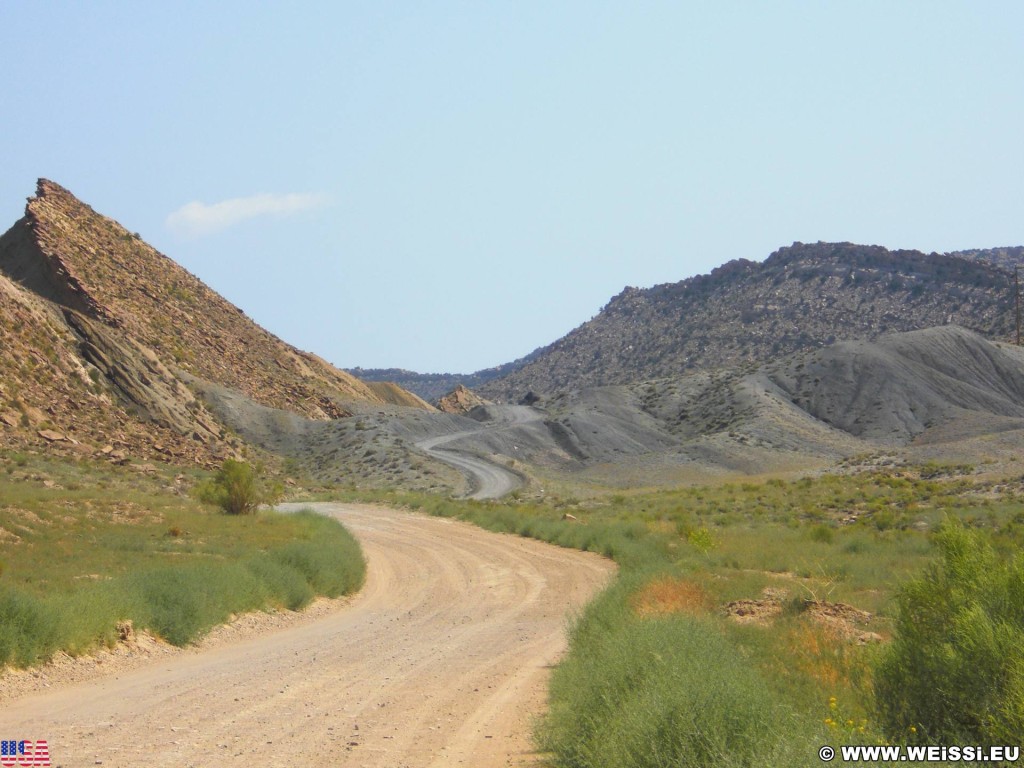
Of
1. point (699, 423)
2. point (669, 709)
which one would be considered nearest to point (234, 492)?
point (669, 709)

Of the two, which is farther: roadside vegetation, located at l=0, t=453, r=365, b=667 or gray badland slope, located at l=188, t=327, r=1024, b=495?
gray badland slope, located at l=188, t=327, r=1024, b=495

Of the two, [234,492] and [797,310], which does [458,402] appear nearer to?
[797,310]

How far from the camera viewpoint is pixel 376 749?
10.4m

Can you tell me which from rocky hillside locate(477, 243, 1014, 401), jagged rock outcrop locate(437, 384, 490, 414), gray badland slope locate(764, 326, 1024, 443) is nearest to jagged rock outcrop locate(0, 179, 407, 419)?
jagged rock outcrop locate(437, 384, 490, 414)

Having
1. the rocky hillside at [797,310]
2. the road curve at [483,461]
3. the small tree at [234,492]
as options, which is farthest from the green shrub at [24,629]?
the rocky hillside at [797,310]

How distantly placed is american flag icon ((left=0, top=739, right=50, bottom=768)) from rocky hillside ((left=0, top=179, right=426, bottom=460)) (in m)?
39.6

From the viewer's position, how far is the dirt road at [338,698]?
10.2 meters

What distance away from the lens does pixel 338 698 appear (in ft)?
43.3

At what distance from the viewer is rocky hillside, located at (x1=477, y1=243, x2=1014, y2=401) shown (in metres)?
155

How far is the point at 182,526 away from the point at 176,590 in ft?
38.5

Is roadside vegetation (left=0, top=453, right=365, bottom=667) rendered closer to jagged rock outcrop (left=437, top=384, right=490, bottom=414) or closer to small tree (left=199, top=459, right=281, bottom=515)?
small tree (left=199, top=459, right=281, bottom=515)

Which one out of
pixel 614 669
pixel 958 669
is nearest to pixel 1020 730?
pixel 958 669

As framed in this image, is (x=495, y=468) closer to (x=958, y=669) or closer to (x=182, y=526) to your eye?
(x=182, y=526)

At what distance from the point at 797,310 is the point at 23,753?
16858 cm
